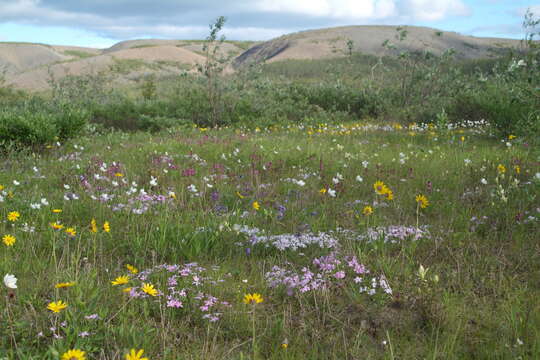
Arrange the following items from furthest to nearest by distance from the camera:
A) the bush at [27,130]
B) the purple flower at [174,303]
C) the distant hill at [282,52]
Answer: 1. the distant hill at [282,52]
2. the bush at [27,130]
3. the purple flower at [174,303]

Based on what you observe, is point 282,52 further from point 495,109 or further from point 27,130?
point 27,130

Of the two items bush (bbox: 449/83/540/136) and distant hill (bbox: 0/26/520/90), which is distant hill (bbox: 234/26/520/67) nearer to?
distant hill (bbox: 0/26/520/90)

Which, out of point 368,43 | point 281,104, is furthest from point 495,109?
point 368,43

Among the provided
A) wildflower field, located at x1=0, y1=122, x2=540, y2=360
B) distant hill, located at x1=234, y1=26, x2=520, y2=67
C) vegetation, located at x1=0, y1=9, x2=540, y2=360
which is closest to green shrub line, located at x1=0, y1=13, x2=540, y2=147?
vegetation, located at x1=0, y1=9, x2=540, y2=360

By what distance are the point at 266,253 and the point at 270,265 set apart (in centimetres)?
27

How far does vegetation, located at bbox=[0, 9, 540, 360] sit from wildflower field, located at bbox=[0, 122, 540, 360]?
2cm

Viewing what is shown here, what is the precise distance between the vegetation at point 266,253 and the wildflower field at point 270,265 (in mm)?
17

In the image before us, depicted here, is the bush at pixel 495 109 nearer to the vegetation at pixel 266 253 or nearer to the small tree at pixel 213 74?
the vegetation at pixel 266 253

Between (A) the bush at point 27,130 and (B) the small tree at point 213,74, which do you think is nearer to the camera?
(A) the bush at point 27,130

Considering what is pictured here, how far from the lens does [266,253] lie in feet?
11.8

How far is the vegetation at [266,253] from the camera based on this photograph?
7.88 feet

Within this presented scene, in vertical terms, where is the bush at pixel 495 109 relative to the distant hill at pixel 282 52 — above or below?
below

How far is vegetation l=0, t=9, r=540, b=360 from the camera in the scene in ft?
7.88

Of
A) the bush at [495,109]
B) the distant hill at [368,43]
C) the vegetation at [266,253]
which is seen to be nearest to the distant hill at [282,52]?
the distant hill at [368,43]
